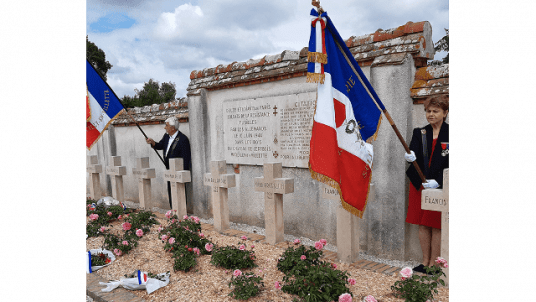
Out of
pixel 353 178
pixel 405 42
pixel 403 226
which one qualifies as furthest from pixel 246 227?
pixel 405 42

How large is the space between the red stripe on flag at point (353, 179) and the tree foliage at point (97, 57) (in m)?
25.6

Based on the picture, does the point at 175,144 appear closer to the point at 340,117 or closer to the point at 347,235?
the point at 347,235

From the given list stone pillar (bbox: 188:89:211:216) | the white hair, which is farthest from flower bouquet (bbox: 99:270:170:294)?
the white hair

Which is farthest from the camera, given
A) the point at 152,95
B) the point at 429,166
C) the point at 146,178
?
the point at 152,95

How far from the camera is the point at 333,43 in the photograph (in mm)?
3500

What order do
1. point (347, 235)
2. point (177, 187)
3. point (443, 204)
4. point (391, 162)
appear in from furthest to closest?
point (177, 187) → point (391, 162) → point (347, 235) → point (443, 204)

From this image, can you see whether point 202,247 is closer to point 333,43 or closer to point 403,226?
point 403,226

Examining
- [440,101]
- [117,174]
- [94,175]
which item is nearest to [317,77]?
[440,101]

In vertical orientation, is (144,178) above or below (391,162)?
below

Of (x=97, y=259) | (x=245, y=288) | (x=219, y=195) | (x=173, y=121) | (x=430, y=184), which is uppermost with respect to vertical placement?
(x=173, y=121)

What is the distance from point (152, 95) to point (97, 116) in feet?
77.0

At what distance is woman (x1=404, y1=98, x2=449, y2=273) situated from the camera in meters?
4.10

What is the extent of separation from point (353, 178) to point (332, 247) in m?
2.17

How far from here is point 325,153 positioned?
11.7ft
